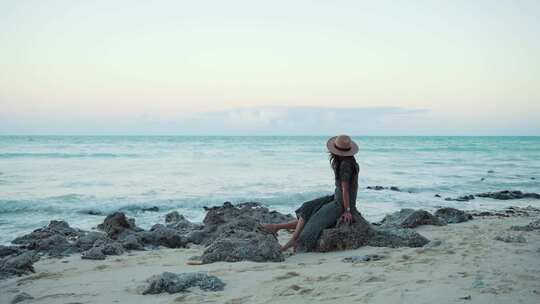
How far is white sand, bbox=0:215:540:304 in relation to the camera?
487cm

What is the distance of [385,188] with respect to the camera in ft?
68.1

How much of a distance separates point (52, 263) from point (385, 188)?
15232 millimetres

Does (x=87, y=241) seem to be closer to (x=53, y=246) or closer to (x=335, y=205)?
(x=53, y=246)

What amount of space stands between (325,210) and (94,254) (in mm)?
3775

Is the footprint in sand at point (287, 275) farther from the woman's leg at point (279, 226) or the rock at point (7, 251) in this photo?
the rock at point (7, 251)

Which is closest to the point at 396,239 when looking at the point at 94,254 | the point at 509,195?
the point at 94,254

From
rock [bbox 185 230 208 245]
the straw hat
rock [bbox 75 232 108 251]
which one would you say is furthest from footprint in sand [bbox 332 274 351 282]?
rock [bbox 75 232 108 251]

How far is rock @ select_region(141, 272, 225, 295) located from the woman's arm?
2714 millimetres

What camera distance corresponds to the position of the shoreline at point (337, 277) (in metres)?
4.89

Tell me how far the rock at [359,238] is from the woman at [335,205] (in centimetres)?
13

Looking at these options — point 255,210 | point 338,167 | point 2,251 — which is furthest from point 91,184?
point 338,167

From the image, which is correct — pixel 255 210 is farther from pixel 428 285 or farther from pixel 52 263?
pixel 428 285

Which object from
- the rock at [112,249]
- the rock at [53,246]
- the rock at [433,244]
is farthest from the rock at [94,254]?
the rock at [433,244]

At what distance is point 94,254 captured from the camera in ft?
26.6
